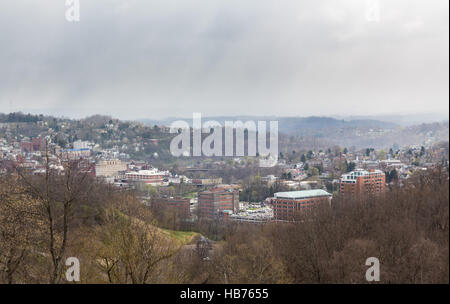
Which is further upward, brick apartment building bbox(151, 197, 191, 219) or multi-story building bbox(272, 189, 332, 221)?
multi-story building bbox(272, 189, 332, 221)

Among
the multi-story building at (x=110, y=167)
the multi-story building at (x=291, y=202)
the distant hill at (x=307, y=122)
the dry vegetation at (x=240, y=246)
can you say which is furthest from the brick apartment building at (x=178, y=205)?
the distant hill at (x=307, y=122)

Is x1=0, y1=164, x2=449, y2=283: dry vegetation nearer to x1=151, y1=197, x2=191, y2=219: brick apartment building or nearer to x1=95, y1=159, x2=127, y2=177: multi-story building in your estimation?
x1=151, y1=197, x2=191, y2=219: brick apartment building

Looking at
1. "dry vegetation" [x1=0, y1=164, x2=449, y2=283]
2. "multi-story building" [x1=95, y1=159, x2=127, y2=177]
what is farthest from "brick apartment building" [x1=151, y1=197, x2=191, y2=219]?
"multi-story building" [x1=95, y1=159, x2=127, y2=177]

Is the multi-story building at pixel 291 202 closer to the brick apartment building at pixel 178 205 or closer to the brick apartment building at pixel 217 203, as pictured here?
the brick apartment building at pixel 217 203

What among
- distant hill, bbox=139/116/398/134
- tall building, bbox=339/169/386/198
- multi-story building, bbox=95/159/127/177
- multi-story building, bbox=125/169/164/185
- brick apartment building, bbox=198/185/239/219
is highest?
distant hill, bbox=139/116/398/134

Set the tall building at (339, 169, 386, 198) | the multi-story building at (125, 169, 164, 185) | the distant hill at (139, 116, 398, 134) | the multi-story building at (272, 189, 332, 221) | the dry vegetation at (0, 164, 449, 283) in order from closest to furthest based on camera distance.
A: 1. the dry vegetation at (0, 164, 449, 283)
2. the multi-story building at (272, 189, 332, 221)
3. the tall building at (339, 169, 386, 198)
4. the multi-story building at (125, 169, 164, 185)
5. the distant hill at (139, 116, 398, 134)

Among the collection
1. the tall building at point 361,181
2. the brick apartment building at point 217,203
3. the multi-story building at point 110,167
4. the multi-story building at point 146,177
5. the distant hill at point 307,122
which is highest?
the distant hill at point 307,122

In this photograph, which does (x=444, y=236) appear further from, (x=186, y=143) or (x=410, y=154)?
(x=186, y=143)
